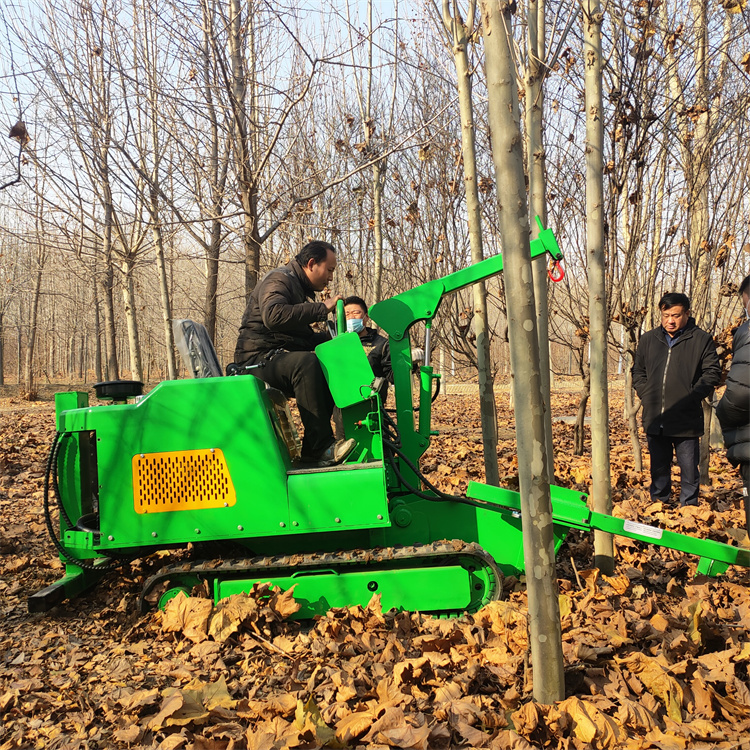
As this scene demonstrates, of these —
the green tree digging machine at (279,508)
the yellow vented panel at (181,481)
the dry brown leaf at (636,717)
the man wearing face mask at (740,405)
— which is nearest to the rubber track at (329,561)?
the green tree digging machine at (279,508)

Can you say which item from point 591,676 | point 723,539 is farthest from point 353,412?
point 723,539

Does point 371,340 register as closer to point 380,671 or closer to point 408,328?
point 408,328

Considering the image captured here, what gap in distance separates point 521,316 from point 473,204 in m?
2.80

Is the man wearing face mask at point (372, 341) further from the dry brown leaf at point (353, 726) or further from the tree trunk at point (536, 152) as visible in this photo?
the dry brown leaf at point (353, 726)

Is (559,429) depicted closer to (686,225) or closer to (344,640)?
(686,225)

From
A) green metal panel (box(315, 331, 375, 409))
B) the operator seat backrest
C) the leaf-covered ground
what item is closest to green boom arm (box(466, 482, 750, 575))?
the leaf-covered ground

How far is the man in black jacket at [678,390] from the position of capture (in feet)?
18.2

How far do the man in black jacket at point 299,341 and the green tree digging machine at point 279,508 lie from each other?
6.8 inches

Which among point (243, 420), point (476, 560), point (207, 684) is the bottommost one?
point (207, 684)

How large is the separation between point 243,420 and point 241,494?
44 centimetres

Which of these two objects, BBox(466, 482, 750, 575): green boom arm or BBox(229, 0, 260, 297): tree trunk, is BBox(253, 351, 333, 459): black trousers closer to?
BBox(466, 482, 750, 575): green boom arm

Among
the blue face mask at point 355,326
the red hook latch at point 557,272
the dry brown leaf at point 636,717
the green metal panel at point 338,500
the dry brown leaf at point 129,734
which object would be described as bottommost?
the dry brown leaf at point 129,734

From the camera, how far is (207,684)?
3.11m

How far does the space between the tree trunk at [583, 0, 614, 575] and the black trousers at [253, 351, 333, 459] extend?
66.5 inches
